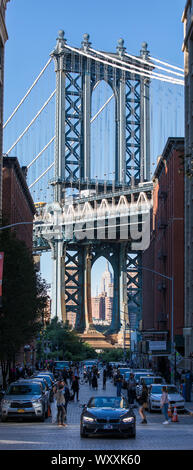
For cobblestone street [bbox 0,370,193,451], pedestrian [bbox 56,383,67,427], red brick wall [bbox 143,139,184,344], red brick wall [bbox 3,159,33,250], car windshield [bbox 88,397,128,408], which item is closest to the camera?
cobblestone street [bbox 0,370,193,451]

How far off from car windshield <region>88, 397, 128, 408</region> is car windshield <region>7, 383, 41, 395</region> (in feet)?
22.3

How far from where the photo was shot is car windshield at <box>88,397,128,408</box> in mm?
25052

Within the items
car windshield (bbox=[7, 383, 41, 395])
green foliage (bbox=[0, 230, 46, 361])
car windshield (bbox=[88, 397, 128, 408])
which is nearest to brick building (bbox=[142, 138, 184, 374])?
green foliage (bbox=[0, 230, 46, 361])

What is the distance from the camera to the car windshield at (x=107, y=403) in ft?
82.2

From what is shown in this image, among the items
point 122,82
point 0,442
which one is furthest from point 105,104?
point 0,442

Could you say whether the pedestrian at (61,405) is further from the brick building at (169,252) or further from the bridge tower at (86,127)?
the bridge tower at (86,127)

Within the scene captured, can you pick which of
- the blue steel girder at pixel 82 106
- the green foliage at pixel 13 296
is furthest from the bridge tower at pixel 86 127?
the green foliage at pixel 13 296

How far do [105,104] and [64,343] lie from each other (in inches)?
1705

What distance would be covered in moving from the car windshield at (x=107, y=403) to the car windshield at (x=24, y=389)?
268 inches

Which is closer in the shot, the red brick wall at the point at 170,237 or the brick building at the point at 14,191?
the red brick wall at the point at 170,237

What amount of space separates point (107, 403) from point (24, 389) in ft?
25.1

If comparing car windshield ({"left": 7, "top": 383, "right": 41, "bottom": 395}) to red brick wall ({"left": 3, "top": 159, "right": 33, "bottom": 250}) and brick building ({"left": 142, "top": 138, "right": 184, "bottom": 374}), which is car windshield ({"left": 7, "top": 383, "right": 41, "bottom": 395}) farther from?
red brick wall ({"left": 3, "top": 159, "right": 33, "bottom": 250})

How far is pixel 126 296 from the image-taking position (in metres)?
156

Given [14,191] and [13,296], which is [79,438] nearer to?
[13,296]
